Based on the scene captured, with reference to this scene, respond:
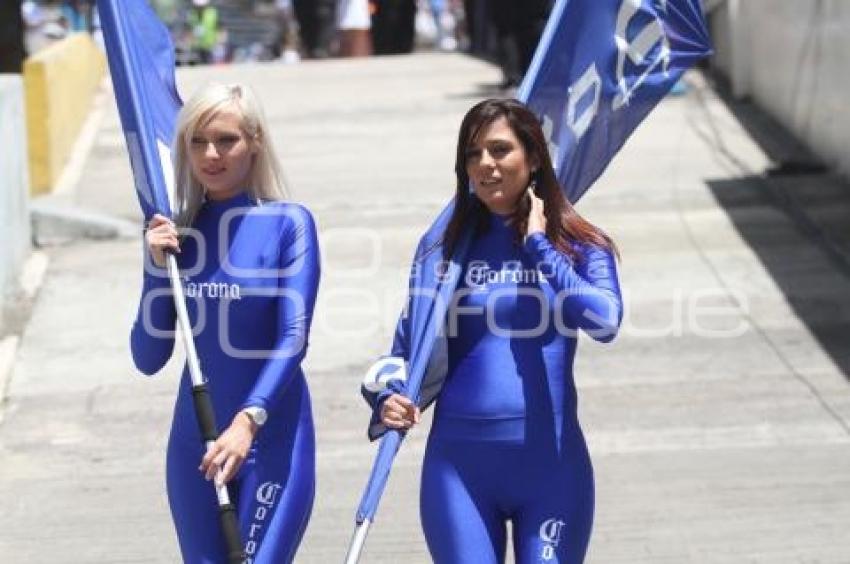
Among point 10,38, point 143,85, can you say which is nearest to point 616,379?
point 143,85

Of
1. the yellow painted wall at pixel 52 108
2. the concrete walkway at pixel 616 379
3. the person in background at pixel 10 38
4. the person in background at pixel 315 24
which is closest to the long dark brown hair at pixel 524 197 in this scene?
the concrete walkway at pixel 616 379

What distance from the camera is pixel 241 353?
4.64 m

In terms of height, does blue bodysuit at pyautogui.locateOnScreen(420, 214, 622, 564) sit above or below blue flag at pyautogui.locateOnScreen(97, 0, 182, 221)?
below

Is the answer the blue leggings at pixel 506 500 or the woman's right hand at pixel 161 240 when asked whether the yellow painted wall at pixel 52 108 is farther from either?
the blue leggings at pixel 506 500

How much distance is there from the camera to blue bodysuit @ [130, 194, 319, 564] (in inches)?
180

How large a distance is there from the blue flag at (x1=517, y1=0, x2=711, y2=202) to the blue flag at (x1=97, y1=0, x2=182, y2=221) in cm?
107

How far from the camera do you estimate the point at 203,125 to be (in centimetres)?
455

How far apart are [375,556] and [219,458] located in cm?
263

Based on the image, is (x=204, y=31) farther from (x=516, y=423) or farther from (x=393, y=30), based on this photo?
(x=516, y=423)

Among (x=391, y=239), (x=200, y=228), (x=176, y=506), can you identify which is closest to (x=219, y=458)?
(x=176, y=506)

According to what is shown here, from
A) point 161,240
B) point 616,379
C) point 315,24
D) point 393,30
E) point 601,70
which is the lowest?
point 315,24

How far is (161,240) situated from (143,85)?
31.2 inches

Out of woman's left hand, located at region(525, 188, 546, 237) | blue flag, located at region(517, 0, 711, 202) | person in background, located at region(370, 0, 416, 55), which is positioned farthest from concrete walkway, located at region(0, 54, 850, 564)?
person in background, located at region(370, 0, 416, 55)

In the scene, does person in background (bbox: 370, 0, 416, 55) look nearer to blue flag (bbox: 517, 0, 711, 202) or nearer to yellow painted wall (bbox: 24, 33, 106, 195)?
yellow painted wall (bbox: 24, 33, 106, 195)
